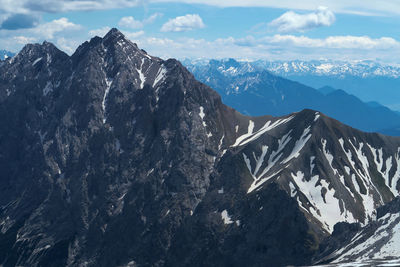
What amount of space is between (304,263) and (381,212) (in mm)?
42860

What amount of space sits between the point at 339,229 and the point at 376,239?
34.6 metres

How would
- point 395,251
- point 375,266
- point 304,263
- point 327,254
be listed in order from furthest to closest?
point 304,263, point 327,254, point 395,251, point 375,266

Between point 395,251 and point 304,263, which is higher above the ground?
point 395,251

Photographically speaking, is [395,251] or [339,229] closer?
[395,251]

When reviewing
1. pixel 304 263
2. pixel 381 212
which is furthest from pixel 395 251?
pixel 304 263

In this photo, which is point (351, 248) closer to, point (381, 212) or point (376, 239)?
point (376, 239)

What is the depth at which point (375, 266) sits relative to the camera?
363ft

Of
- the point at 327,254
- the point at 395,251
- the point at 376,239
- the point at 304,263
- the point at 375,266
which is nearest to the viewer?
the point at 375,266

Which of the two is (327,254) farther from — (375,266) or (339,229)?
(375,266)

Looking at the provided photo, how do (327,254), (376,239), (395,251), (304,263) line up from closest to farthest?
(395,251) < (376,239) < (327,254) < (304,263)

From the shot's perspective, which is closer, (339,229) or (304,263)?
(339,229)

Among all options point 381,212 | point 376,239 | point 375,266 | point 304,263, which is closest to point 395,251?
point 376,239

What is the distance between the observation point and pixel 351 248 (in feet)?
491

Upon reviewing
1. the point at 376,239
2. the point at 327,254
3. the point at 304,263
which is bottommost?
the point at 304,263
